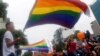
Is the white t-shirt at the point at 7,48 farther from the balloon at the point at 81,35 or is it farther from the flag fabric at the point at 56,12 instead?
the balloon at the point at 81,35

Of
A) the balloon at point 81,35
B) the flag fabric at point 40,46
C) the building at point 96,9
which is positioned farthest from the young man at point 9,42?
the flag fabric at point 40,46

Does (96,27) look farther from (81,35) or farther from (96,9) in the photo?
(81,35)

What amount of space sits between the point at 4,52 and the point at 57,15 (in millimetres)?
1889

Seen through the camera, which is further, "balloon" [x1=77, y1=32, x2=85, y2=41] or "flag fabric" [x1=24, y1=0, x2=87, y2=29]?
"balloon" [x1=77, y1=32, x2=85, y2=41]

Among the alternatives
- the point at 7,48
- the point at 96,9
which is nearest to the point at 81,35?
the point at 96,9

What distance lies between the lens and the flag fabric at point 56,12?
8.94m

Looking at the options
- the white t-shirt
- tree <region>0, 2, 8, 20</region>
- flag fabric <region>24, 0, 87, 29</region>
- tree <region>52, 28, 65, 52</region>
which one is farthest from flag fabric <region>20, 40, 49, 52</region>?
the white t-shirt

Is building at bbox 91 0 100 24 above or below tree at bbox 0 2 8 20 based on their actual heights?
below

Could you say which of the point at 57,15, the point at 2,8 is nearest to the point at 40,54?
the point at 2,8

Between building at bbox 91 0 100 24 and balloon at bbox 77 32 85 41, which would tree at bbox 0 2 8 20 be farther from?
building at bbox 91 0 100 24

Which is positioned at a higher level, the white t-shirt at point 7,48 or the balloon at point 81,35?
the balloon at point 81,35

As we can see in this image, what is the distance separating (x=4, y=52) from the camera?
321 inches

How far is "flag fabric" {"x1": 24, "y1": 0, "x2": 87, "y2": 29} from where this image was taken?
8938 millimetres

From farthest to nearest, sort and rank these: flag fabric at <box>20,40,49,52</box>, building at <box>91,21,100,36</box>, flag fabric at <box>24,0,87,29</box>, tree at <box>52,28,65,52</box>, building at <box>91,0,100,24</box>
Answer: flag fabric at <box>20,40,49,52</box>
tree at <box>52,28,65,52</box>
building at <box>91,0,100,24</box>
building at <box>91,21,100,36</box>
flag fabric at <box>24,0,87,29</box>
